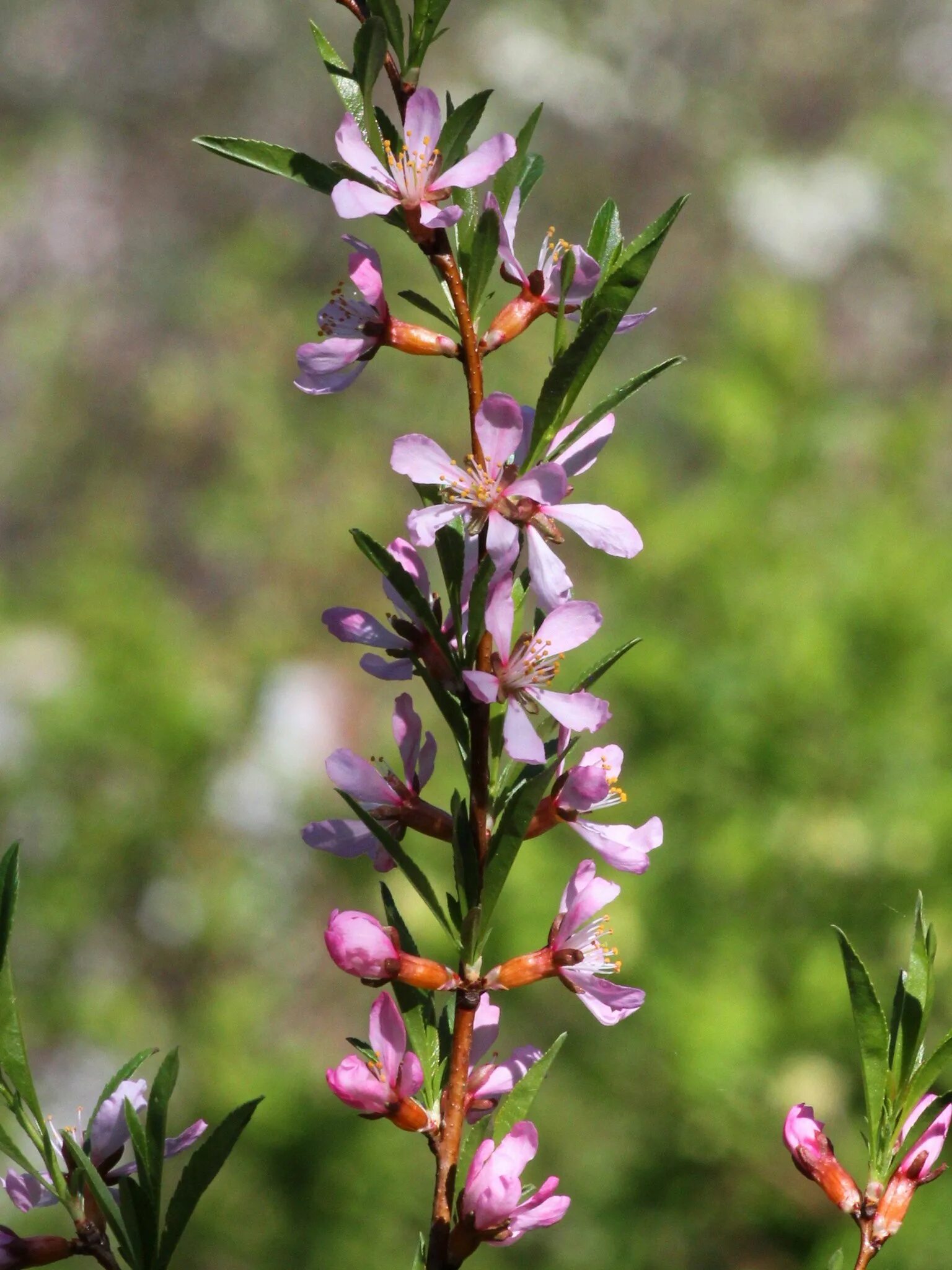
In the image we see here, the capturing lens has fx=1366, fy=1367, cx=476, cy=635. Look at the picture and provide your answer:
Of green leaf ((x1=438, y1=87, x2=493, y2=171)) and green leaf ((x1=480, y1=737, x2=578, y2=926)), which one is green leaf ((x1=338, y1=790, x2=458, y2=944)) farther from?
green leaf ((x1=438, y1=87, x2=493, y2=171))

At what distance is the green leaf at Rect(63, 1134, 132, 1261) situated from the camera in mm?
478

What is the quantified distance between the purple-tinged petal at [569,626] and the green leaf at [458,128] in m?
0.19

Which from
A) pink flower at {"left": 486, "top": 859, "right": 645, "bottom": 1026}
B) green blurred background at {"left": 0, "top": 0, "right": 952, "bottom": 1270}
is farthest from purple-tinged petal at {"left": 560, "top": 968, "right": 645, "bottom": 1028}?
green blurred background at {"left": 0, "top": 0, "right": 952, "bottom": 1270}

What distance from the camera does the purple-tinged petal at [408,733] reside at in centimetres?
57

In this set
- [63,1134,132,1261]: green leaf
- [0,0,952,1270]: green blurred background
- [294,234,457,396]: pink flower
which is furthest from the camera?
[0,0,952,1270]: green blurred background

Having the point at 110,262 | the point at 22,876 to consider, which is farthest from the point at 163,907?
the point at 110,262

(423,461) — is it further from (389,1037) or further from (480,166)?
(389,1037)

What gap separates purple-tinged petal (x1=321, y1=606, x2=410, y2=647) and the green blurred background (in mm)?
1640

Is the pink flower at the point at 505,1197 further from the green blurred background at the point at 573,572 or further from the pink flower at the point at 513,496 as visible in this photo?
the green blurred background at the point at 573,572

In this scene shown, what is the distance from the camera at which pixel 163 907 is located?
397cm

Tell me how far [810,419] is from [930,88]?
14.1ft

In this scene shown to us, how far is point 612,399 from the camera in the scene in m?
0.51

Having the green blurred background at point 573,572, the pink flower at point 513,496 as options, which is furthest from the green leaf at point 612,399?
the green blurred background at point 573,572

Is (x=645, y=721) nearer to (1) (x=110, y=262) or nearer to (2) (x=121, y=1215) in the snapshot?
(2) (x=121, y=1215)
